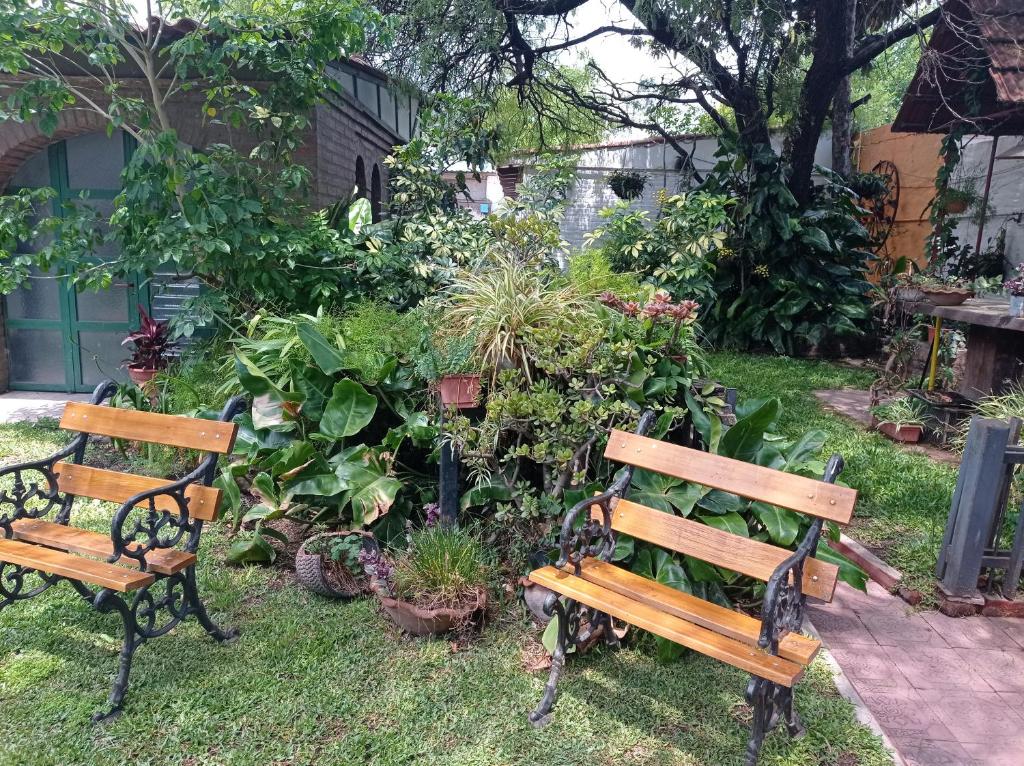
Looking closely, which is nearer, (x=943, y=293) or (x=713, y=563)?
(x=713, y=563)

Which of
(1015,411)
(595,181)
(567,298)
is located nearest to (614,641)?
(567,298)

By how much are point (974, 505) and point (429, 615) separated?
2.57 meters

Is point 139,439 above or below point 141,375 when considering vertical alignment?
above

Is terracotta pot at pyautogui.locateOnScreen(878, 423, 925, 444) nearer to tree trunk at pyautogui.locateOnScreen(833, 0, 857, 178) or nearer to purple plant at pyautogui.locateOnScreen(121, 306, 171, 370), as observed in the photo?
purple plant at pyautogui.locateOnScreen(121, 306, 171, 370)

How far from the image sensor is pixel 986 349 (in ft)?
18.9

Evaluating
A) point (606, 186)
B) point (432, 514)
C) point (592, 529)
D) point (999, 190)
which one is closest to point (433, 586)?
point (432, 514)

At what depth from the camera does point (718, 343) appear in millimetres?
10156

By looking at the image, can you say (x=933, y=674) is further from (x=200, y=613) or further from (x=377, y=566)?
(x=200, y=613)

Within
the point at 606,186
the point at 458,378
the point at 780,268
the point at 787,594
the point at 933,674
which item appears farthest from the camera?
the point at 606,186

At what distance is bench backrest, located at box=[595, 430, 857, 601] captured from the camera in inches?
93.1

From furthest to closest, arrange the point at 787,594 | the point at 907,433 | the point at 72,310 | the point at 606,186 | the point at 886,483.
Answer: the point at 606,186 → the point at 72,310 → the point at 907,433 → the point at 886,483 → the point at 787,594

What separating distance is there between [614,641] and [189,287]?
5.87 metres

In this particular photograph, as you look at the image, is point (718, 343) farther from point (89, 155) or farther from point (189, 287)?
point (89, 155)

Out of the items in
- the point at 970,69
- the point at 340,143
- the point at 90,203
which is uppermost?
the point at 970,69
